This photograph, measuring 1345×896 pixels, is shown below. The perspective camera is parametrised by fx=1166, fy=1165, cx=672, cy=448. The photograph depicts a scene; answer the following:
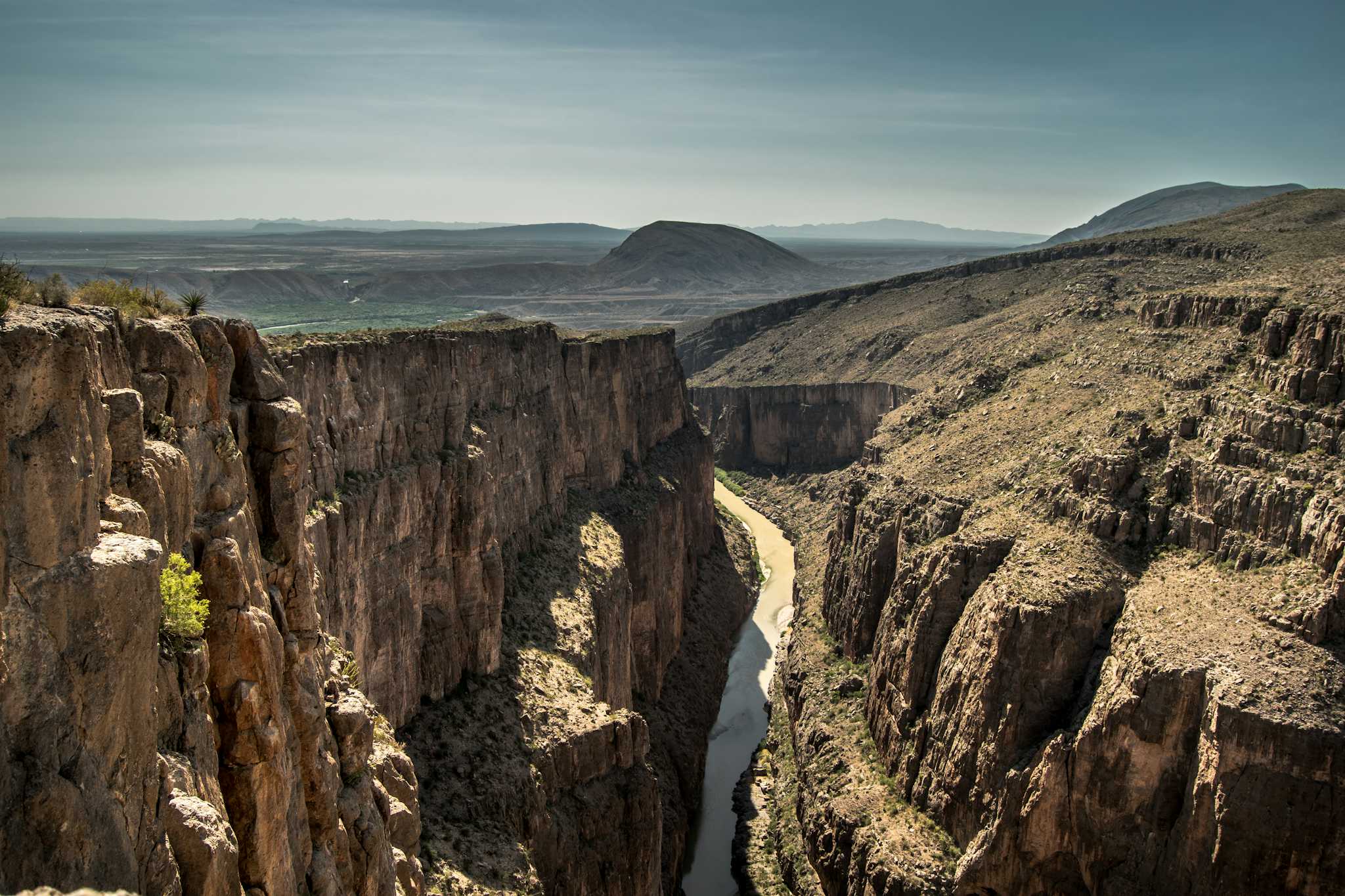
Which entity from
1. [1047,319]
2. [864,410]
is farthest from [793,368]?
[1047,319]

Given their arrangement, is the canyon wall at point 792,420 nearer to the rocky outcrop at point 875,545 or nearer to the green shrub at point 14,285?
the rocky outcrop at point 875,545

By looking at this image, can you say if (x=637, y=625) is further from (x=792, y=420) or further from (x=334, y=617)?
(x=792, y=420)

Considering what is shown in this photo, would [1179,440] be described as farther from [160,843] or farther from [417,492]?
[160,843]

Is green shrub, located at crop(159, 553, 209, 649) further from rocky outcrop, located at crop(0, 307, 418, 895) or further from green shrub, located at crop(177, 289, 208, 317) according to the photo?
green shrub, located at crop(177, 289, 208, 317)

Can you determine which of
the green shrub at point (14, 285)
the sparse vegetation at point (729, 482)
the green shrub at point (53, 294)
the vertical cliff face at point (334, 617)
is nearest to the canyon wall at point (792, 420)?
the sparse vegetation at point (729, 482)

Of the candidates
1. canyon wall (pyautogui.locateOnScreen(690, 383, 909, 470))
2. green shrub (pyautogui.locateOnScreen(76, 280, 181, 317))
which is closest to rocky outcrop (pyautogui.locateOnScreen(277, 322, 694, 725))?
green shrub (pyautogui.locateOnScreen(76, 280, 181, 317))

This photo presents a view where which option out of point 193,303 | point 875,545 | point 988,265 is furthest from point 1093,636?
point 988,265
